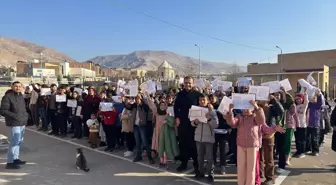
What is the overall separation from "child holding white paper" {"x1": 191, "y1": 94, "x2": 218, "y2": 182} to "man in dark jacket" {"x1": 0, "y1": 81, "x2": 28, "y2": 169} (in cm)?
406

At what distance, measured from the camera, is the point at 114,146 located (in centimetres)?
905

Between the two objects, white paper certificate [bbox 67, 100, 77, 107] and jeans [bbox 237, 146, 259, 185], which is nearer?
jeans [bbox 237, 146, 259, 185]

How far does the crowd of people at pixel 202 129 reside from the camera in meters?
5.48

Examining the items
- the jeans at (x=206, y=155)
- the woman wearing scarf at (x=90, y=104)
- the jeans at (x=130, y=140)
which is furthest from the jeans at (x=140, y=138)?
the woman wearing scarf at (x=90, y=104)

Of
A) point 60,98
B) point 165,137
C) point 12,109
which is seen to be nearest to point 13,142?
point 12,109

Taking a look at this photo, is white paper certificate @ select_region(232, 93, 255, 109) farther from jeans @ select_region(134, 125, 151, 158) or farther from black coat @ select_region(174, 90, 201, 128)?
jeans @ select_region(134, 125, 151, 158)

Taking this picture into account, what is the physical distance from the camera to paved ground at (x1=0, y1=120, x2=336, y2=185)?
6.21m

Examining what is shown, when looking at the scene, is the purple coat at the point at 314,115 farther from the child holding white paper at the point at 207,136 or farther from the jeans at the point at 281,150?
the child holding white paper at the point at 207,136

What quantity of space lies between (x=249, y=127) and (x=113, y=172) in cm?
324

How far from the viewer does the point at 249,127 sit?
5371 millimetres

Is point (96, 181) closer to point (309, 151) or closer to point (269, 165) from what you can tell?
point (269, 165)

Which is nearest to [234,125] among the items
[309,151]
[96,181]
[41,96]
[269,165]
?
[269,165]

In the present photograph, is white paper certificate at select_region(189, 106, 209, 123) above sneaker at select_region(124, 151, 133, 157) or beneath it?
above

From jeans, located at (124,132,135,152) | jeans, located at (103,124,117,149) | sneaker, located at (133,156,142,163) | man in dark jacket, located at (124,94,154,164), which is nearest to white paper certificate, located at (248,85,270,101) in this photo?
man in dark jacket, located at (124,94,154,164)
